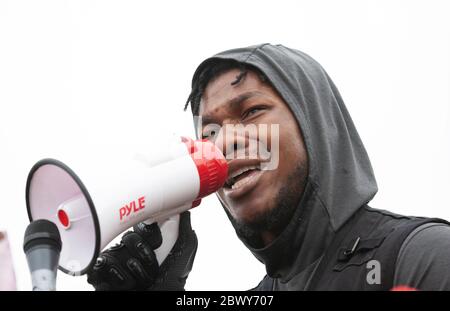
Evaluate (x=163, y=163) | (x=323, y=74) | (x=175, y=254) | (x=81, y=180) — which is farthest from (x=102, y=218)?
(x=323, y=74)

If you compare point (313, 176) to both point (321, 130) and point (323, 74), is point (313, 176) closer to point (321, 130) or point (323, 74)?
point (321, 130)

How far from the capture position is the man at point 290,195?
2883mm

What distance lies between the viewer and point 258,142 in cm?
311

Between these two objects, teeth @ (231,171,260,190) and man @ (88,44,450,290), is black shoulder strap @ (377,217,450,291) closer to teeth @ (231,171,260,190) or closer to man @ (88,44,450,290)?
man @ (88,44,450,290)

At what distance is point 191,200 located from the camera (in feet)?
9.22

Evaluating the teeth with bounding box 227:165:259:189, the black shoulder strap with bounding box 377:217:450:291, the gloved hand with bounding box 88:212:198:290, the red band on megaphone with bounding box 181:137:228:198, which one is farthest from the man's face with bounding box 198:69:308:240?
the black shoulder strap with bounding box 377:217:450:291

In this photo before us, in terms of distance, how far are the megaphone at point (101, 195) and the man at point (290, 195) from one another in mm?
405

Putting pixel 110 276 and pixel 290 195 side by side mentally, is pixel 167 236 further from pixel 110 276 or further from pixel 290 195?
pixel 290 195

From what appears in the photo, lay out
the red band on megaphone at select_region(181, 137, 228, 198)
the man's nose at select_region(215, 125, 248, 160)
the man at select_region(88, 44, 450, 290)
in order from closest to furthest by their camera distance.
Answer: the red band on megaphone at select_region(181, 137, 228, 198) → the man at select_region(88, 44, 450, 290) → the man's nose at select_region(215, 125, 248, 160)

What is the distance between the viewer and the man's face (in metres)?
3.09

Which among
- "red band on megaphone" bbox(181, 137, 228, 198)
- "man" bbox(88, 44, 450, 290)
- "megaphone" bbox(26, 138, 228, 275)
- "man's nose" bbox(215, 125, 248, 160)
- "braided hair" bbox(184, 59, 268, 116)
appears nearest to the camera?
"megaphone" bbox(26, 138, 228, 275)

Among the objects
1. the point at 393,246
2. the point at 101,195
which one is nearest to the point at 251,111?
the point at 393,246

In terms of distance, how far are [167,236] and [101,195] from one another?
764 mm

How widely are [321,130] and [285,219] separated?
19.1 inches
